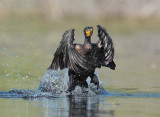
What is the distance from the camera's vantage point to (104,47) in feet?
40.0

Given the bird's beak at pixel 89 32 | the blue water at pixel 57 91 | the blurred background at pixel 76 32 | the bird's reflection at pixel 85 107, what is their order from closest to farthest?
the bird's reflection at pixel 85 107, the blue water at pixel 57 91, the bird's beak at pixel 89 32, the blurred background at pixel 76 32

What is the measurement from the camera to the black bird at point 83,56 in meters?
12.0

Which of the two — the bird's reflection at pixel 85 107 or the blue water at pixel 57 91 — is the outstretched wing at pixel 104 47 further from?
the bird's reflection at pixel 85 107

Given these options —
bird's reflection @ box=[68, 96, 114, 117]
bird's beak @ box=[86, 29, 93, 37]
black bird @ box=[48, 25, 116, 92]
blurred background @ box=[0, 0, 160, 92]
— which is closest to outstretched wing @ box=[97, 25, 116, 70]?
black bird @ box=[48, 25, 116, 92]

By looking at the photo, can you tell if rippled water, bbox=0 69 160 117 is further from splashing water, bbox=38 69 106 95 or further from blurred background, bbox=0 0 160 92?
blurred background, bbox=0 0 160 92

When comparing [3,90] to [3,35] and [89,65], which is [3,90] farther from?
[3,35]

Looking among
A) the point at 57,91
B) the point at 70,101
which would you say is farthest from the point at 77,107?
the point at 57,91

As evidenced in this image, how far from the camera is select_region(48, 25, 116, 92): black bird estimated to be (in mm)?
11953

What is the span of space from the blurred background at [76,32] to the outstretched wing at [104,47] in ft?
5.57

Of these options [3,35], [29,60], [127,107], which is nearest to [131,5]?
[3,35]

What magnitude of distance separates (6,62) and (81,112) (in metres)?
7.25

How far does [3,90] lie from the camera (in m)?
12.2

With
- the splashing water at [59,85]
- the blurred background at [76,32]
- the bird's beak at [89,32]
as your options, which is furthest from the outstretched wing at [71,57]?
the blurred background at [76,32]

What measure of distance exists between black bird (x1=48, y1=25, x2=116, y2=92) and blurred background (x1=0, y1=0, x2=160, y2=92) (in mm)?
1694
